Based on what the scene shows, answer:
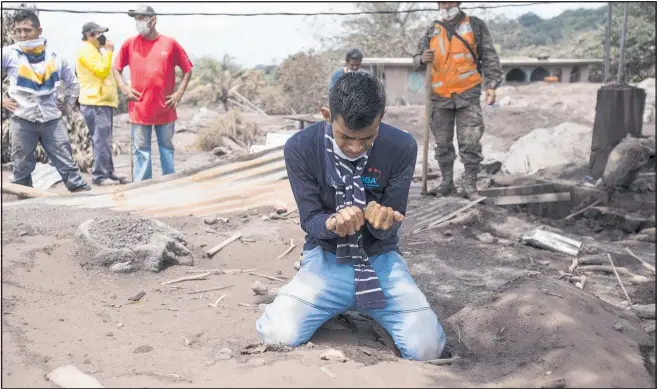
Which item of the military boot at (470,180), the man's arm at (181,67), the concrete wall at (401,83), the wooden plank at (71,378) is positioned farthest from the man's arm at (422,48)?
the concrete wall at (401,83)

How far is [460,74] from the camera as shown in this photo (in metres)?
6.54

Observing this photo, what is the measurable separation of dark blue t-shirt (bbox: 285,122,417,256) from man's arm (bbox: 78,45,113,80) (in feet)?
16.7

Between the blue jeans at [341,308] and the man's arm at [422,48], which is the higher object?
the man's arm at [422,48]

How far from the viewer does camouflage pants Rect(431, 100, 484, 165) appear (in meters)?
6.64

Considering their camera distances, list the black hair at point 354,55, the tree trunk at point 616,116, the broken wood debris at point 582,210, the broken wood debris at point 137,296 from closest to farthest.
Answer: the broken wood debris at point 137,296 < the broken wood debris at point 582,210 < the black hair at point 354,55 < the tree trunk at point 616,116

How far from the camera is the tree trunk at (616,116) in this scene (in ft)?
25.4

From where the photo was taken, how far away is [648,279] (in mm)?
5004

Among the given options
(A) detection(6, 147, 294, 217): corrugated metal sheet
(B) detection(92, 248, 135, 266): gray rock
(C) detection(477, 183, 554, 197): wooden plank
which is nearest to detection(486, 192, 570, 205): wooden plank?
(C) detection(477, 183, 554, 197): wooden plank

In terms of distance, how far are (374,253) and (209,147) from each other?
33.1 ft

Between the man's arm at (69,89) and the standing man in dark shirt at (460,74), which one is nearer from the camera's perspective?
the standing man in dark shirt at (460,74)

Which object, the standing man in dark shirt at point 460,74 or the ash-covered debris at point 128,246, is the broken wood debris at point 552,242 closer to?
the standing man in dark shirt at point 460,74

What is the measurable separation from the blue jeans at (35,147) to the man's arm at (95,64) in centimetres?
116

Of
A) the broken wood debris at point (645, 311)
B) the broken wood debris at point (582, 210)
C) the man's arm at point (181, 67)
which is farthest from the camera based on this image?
the broken wood debris at point (582, 210)

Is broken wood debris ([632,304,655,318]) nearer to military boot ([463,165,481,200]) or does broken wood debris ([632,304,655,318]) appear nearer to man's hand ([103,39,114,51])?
military boot ([463,165,481,200])
